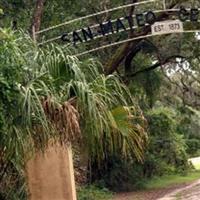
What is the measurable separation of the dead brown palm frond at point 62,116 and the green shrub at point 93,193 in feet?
22.0

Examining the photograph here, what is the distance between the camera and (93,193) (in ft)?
53.1

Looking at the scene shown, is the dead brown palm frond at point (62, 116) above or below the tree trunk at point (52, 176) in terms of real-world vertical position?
above

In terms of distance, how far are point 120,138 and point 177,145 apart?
515 inches

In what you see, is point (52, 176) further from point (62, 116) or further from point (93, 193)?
point (93, 193)

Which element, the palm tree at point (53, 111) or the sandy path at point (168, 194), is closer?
the palm tree at point (53, 111)

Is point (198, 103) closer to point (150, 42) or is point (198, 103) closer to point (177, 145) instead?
point (177, 145)

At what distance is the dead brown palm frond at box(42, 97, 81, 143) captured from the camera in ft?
24.4

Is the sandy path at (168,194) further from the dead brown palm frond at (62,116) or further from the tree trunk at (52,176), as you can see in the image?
the dead brown palm frond at (62,116)

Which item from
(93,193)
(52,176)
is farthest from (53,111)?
(93,193)

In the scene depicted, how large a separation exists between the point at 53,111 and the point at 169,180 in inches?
542

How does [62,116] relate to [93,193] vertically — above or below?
above

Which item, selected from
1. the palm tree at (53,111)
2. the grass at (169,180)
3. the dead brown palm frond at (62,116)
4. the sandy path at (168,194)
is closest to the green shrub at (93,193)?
the sandy path at (168,194)

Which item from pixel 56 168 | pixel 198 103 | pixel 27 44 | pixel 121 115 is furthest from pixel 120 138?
pixel 198 103

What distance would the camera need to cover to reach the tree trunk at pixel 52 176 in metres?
8.91
